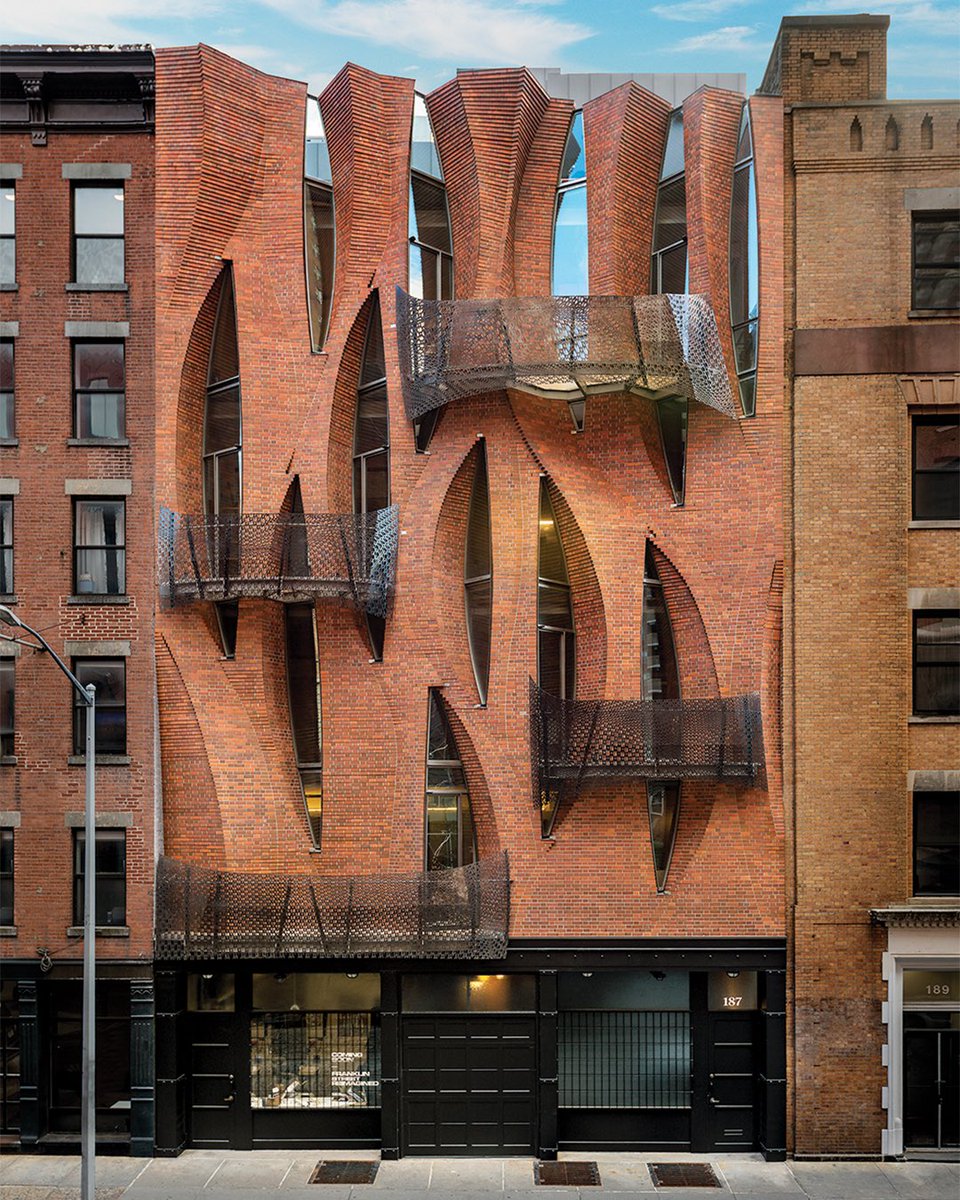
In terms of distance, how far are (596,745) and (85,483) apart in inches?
399

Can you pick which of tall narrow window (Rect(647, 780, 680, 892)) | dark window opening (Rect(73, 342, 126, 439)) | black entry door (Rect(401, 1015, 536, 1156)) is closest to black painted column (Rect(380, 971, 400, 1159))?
black entry door (Rect(401, 1015, 536, 1156))

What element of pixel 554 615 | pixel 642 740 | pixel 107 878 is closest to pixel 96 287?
pixel 554 615

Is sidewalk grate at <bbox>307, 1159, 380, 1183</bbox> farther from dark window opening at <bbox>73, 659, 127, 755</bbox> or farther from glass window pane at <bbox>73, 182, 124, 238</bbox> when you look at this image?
glass window pane at <bbox>73, 182, 124, 238</bbox>

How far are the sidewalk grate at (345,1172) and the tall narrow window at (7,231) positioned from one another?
54.3ft

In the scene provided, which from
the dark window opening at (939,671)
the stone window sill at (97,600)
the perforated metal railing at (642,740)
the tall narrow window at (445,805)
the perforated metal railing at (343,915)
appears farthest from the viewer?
the tall narrow window at (445,805)

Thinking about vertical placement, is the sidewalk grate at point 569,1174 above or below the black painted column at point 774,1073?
below

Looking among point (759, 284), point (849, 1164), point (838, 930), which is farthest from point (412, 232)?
point (849, 1164)

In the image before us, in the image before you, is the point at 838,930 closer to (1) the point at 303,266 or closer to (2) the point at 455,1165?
(2) the point at 455,1165

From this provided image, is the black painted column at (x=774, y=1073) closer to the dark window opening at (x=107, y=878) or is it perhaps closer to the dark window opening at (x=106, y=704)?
the dark window opening at (x=107, y=878)

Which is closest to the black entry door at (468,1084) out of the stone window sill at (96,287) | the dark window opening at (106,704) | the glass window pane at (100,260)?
the dark window opening at (106,704)

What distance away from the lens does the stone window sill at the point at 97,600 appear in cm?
1888

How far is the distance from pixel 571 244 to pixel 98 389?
898 cm

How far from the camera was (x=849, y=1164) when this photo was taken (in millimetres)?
17984

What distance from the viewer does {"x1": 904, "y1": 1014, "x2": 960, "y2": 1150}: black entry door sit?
18312mm
